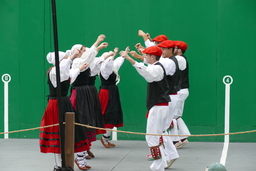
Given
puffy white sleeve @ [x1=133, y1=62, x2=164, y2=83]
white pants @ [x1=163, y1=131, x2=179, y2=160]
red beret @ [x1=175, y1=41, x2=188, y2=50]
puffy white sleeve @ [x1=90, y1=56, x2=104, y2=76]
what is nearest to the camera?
puffy white sleeve @ [x1=133, y1=62, x2=164, y2=83]

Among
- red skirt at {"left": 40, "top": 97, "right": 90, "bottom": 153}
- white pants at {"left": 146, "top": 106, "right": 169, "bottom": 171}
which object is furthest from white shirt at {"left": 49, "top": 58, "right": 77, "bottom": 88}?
white pants at {"left": 146, "top": 106, "right": 169, "bottom": 171}

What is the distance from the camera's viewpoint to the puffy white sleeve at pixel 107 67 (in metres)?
8.20

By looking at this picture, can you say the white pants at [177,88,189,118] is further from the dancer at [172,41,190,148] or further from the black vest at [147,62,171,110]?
the black vest at [147,62,171,110]

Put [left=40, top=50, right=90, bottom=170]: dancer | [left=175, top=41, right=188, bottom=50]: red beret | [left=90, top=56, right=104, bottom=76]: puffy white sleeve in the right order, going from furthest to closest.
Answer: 1. [left=175, top=41, right=188, bottom=50]: red beret
2. [left=90, top=56, right=104, bottom=76]: puffy white sleeve
3. [left=40, top=50, right=90, bottom=170]: dancer

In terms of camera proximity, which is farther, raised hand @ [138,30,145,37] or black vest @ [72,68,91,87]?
raised hand @ [138,30,145,37]

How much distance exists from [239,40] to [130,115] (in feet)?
7.49

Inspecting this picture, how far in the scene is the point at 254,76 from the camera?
890 cm

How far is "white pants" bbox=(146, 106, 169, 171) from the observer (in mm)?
6383

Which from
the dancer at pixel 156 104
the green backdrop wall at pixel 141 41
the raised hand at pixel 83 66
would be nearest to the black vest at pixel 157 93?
the dancer at pixel 156 104

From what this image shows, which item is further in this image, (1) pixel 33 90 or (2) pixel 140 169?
(1) pixel 33 90

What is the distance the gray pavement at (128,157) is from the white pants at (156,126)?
594mm

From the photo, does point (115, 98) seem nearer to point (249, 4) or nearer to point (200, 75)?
point (200, 75)

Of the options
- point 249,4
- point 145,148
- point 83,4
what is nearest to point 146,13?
point 83,4

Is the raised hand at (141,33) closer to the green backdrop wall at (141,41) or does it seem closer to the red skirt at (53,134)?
the green backdrop wall at (141,41)
